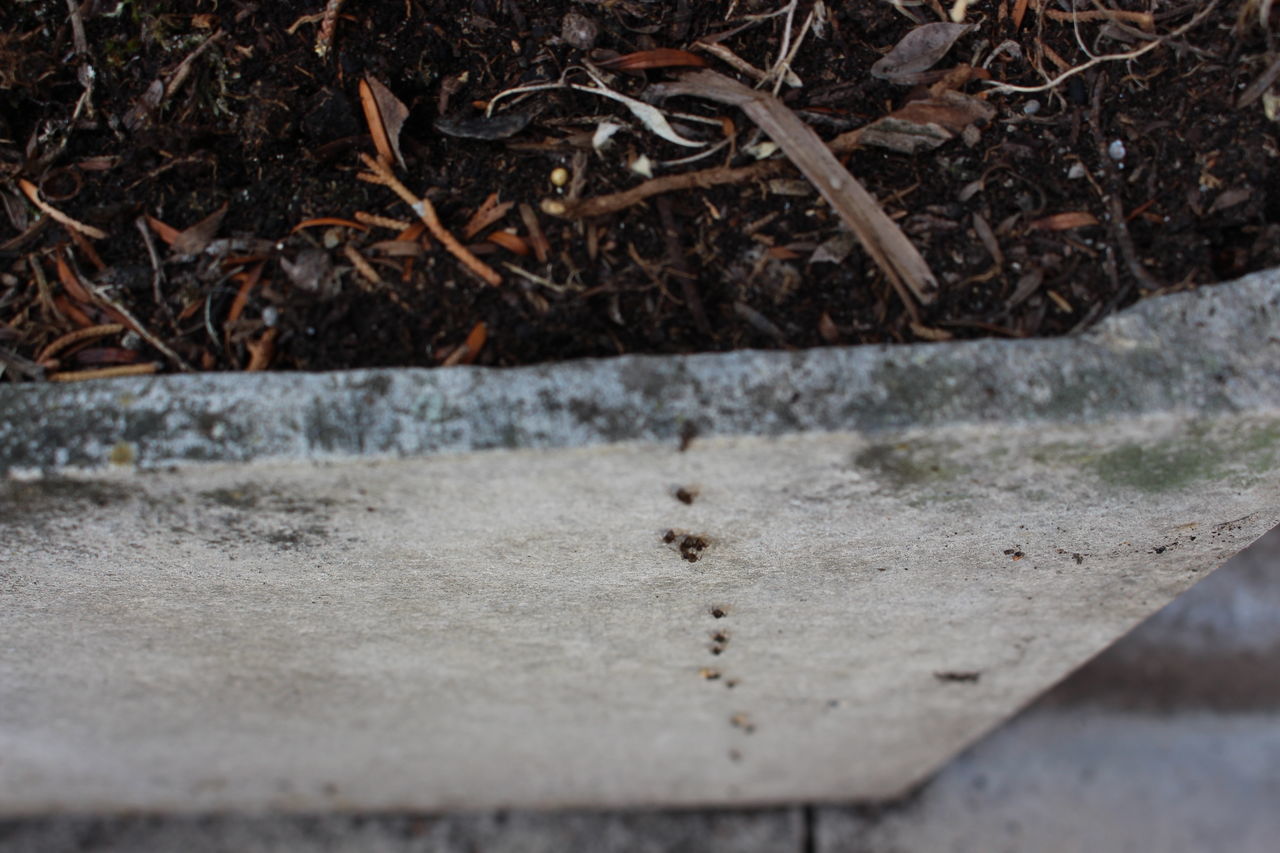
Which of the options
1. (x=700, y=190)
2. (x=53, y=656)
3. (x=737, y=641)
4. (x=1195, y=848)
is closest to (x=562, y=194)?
(x=700, y=190)

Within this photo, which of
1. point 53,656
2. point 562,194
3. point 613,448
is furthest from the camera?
point 53,656

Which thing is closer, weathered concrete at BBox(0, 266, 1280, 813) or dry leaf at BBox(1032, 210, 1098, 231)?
weathered concrete at BBox(0, 266, 1280, 813)

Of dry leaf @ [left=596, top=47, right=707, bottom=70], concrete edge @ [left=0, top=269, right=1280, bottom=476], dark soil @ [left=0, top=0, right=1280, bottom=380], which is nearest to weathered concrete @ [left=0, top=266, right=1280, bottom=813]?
concrete edge @ [left=0, top=269, right=1280, bottom=476]

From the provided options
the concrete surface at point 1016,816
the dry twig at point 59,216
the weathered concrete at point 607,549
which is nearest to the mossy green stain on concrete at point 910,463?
the weathered concrete at point 607,549

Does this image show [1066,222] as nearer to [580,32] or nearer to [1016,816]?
[580,32]

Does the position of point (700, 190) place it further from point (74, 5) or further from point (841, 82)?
point (74, 5)

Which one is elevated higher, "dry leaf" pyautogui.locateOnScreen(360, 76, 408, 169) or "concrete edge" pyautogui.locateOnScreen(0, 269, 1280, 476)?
"dry leaf" pyautogui.locateOnScreen(360, 76, 408, 169)

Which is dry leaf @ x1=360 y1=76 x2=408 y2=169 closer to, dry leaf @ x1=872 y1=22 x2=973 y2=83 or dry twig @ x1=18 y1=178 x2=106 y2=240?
dry twig @ x1=18 y1=178 x2=106 y2=240
